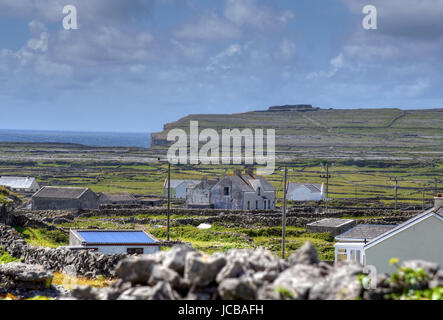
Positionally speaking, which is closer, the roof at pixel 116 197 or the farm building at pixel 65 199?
the farm building at pixel 65 199

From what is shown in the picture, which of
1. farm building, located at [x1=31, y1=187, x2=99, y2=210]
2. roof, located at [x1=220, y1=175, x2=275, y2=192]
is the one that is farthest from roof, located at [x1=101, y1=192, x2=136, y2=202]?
roof, located at [x1=220, y1=175, x2=275, y2=192]

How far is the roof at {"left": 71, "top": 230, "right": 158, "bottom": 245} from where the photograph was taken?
34084 millimetres

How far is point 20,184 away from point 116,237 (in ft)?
348

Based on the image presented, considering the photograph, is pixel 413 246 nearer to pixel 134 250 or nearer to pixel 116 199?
pixel 134 250

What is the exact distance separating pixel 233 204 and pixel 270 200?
725cm

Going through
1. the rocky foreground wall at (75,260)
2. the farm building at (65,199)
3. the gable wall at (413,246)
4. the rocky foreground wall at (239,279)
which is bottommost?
the farm building at (65,199)

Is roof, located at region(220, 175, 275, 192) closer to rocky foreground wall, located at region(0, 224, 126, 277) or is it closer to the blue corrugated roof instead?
the blue corrugated roof

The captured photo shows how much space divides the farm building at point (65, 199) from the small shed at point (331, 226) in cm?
3185

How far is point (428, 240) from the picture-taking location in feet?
82.6

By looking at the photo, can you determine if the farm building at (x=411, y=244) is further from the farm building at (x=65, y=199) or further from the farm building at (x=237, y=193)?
the farm building at (x=65, y=199)

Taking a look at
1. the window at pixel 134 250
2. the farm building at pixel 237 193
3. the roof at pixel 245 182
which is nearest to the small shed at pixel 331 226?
the farm building at pixel 237 193

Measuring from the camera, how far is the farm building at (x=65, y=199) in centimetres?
8169

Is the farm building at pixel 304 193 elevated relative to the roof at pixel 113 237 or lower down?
lower down
